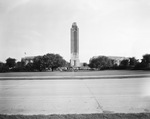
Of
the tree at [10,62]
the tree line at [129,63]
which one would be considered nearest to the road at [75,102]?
the tree line at [129,63]

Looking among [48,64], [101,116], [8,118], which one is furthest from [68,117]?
[48,64]

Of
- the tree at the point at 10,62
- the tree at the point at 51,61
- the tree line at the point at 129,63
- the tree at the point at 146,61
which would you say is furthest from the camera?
the tree at the point at 10,62

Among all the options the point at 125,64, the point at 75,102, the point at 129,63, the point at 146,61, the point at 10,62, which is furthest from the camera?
the point at 10,62

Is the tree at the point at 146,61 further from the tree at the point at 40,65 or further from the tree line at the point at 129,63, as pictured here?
the tree at the point at 40,65

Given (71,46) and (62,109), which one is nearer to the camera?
(62,109)

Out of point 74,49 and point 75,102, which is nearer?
point 75,102

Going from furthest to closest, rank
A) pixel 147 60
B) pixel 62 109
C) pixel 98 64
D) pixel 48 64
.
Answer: pixel 98 64 < pixel 48 64 < pixel 147 60 < pixel 62 109

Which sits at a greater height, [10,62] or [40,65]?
[10,62]

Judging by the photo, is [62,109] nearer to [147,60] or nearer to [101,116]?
[101,116]

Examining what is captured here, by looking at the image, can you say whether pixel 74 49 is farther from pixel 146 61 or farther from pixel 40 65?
pixel 146 61

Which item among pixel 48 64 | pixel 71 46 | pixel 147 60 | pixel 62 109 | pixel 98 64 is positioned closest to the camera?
pixel 62 109

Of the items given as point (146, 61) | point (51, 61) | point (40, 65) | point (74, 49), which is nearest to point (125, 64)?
point (146, 61)
